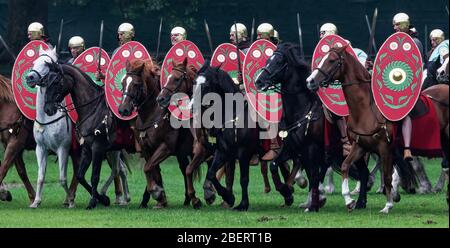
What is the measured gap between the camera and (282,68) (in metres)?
18.9

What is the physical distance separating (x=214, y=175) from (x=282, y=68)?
5.25 ft

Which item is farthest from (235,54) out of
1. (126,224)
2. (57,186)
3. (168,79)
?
(57,186)

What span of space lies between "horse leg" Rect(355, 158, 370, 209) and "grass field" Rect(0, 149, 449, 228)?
14 cm

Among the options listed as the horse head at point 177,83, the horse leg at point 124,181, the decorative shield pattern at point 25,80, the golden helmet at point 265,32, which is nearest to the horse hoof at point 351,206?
the horse head at point 177,83

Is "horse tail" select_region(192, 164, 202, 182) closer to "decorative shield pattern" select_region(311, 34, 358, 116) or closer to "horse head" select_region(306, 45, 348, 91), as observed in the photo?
"decorative shield pattern" select_region(311, 34, 358, 116)

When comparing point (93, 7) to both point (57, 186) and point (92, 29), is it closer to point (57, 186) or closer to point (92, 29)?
point (92, 29)

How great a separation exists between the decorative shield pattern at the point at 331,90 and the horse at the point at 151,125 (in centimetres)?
201

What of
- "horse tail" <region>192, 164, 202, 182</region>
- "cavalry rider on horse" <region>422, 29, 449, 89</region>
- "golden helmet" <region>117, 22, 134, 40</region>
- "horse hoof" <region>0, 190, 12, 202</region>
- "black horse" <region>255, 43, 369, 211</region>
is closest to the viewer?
"black horse" <region>255, 43, 369, 211</region>

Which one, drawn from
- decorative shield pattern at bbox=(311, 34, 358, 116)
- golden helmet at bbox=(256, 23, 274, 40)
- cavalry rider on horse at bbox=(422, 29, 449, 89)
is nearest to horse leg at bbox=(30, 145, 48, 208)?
golden helmet at bbox=(256, 23, 274, 40)

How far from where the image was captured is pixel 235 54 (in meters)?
20.7

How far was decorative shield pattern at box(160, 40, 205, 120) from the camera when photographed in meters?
19.8

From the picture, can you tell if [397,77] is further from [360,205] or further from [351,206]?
[360,205]

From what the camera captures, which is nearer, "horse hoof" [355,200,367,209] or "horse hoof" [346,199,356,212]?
"horse hoof" [346,199,356,212]

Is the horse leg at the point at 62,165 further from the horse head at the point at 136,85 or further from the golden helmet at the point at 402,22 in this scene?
the golden helmet at the point at 402,22
